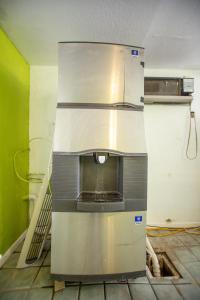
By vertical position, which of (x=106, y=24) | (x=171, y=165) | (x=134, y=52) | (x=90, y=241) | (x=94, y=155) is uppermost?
(x=106, y=24)

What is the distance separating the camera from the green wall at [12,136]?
175 centimetres

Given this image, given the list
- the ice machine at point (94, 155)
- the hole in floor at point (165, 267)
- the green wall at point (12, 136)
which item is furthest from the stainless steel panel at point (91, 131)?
the hole in floor at point (165, 267)

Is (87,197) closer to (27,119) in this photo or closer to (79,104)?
(79,104)

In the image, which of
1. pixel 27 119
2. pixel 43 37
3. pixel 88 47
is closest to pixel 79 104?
pixel 88 47

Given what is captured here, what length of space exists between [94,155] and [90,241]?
0.66m

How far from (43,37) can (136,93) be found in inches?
47.3

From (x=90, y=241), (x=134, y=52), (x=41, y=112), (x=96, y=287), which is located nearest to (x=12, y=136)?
(x=41, y=112)

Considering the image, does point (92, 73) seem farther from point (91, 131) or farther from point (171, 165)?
point (171, 165)

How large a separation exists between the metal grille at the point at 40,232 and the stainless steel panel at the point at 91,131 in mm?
913

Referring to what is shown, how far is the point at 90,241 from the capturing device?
1.34 metres

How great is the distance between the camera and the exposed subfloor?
135cm

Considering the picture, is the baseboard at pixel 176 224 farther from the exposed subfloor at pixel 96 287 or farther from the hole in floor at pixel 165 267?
the exposed subfloor at pixel 96 287

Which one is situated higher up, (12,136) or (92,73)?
(92,73)

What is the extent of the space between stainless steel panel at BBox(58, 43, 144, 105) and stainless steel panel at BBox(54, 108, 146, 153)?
0.10 meters
